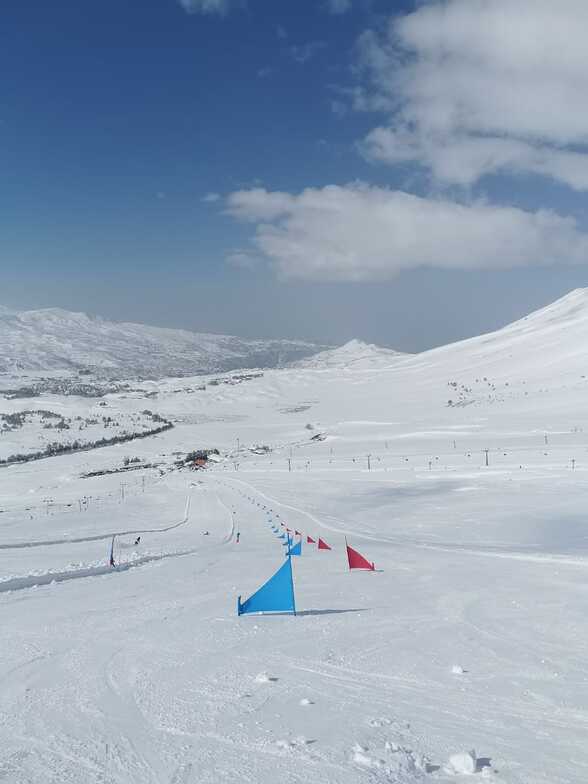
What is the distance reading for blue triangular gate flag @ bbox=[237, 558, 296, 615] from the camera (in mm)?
9672

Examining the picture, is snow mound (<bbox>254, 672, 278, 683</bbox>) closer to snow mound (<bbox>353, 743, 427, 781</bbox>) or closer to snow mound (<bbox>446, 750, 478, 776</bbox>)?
snow mound (<bbox>353, 743, 427, 781</bbox>)

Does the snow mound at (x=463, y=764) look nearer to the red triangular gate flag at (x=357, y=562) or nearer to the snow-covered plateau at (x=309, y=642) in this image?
the snow-covered plateau at (x=309, y=642)

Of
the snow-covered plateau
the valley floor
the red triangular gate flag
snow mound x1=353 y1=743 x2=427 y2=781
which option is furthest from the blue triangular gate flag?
the red triangular gate flag

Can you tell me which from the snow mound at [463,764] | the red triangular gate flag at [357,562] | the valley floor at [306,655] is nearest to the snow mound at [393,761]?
the valley floor at [306,655]

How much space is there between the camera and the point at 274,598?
385 inches

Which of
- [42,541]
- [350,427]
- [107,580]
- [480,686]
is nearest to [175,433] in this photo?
[350,427]

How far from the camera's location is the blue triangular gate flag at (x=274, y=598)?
9672mm

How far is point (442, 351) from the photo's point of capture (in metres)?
191

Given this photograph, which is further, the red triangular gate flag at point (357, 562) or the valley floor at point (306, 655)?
the red triangular gate flag at point (357, 562)

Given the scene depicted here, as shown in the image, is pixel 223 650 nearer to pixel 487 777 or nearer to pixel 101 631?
pixel 101 631

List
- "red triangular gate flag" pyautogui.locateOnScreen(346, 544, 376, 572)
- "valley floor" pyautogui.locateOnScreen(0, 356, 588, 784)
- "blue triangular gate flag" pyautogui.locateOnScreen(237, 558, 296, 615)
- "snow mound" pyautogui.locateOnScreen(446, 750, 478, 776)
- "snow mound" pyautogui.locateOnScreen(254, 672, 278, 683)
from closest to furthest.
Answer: "snow mound" pyautogui.locateOnScreen(446, 750, 478, 776) < "valley floor" pyautogui.locateOnScreen(0, 356, 588, 784) < "snow mound" pyautogui.locateOnScreen(254, 672, 278, 683) < "blue triangular gate flag" pyautogui.locateOnScreen(237, 558, 296, 615) < "red triangular gate flag" pyautogui.locateOnScreen(346, 544, 376, 572)

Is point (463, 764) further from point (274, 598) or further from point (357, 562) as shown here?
point (357, 562)

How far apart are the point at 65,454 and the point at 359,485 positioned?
226 feet

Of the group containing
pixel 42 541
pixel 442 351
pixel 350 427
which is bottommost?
pixel 42 541
